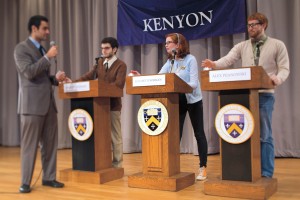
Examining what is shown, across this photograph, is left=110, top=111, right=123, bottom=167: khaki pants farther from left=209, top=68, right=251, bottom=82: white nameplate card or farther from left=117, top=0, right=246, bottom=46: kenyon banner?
left=117, top=0, right=246, bottom=46: kenyon banner

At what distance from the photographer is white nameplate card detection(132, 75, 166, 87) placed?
3060mm

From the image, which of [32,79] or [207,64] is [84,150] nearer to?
[32,79]

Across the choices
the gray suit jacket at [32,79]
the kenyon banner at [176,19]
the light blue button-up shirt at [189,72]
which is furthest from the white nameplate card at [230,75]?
the kenyon banner at [176,19]

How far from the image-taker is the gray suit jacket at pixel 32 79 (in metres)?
3.09

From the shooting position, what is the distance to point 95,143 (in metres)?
3.55

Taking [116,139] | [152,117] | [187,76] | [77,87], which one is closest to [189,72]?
[187,76]

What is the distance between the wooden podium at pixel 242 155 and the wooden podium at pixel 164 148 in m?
0.30

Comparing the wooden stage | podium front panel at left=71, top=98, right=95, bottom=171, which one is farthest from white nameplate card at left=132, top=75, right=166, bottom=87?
the wooden stage

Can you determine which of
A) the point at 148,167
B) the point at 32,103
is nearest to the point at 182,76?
the point at 148,167

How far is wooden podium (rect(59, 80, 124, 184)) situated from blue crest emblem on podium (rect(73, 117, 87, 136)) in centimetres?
9

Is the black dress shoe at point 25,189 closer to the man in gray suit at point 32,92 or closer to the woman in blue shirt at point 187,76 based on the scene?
the man in gray suit at point 32,92

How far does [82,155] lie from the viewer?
362 cm

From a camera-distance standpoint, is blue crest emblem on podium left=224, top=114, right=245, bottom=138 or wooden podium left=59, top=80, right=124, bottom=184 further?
wooden podium left=59, top=80, right=124, bottom=184

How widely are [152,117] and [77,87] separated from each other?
33.5 inches
